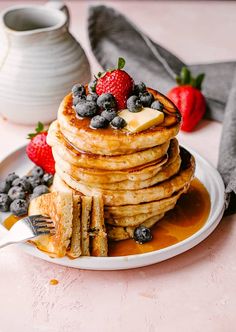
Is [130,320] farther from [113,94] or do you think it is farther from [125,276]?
[113,94]

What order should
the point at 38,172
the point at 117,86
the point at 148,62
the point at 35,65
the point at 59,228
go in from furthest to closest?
1. the point at 148,62
2. the point at 35,65
3. the point at 38,172
4. the point at 117,86
5. the point at 59,228

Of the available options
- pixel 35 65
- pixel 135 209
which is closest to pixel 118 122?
pixel 135 209

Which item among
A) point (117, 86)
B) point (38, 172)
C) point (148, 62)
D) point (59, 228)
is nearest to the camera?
point (59, 228)

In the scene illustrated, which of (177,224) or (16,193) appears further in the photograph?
(16,193)

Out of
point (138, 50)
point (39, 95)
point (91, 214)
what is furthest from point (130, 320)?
point (138, 50)

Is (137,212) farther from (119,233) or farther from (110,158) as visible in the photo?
(110,158)

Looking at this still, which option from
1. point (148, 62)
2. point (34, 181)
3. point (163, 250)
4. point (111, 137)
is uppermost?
point (111, 137)

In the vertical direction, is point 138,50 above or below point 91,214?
below
